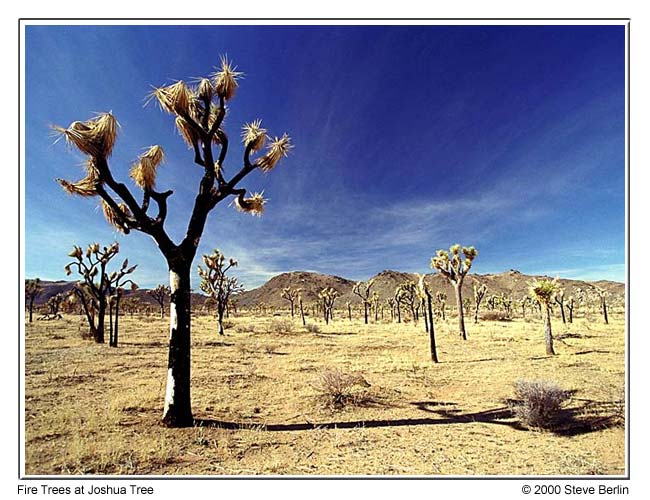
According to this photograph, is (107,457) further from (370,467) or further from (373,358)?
(373,358)

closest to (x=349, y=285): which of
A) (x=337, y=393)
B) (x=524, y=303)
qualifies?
(x=524, y=303)

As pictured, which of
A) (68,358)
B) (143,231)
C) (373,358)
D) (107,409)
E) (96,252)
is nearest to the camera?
(143,231)

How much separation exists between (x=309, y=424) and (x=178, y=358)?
2.33m

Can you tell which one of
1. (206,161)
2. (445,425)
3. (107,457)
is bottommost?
(445,425)

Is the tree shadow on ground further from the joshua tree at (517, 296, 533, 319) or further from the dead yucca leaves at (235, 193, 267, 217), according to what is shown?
the joshua tree at (517, 296, 533, 319)

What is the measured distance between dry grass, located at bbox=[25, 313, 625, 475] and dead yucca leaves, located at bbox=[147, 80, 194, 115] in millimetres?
4782

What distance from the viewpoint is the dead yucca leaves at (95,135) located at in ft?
14.8

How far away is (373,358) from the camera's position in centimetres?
1230

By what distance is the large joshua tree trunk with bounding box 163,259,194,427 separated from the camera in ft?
16.3

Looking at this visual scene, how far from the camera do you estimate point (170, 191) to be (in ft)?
17.7

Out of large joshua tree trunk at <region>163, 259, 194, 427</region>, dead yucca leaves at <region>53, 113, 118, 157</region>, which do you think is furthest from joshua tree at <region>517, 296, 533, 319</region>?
dead yucca leaves at <region>53, 113, 118, 157</region>

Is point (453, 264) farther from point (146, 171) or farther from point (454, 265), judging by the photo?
point (146, 171)
